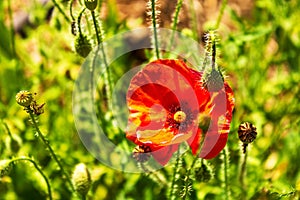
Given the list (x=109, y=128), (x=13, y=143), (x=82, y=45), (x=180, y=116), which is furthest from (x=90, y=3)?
(x=13, y=143)

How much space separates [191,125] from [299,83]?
96cm

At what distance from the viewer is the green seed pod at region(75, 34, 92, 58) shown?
1494 mm

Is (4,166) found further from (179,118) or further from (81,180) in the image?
(179,118)

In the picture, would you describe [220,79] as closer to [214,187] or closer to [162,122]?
[162,122]

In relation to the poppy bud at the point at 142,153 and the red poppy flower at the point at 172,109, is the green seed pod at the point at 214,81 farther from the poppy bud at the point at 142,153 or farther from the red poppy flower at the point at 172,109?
the poppy bud at the point at 142,153

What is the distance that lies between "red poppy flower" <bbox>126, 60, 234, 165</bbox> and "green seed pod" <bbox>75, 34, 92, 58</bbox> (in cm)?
19

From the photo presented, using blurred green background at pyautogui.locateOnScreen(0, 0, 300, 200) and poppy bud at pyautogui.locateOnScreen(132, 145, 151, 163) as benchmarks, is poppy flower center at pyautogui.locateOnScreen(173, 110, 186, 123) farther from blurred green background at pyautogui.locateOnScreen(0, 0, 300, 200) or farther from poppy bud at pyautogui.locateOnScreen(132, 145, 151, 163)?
blurred green background at pyautogui.locateOnScreen(0, 0, 300, 200)

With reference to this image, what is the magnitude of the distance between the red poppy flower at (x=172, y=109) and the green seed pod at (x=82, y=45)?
192mm

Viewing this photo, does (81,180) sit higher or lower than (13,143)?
lower

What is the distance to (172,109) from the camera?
1482 mm

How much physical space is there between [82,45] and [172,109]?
0.95ft

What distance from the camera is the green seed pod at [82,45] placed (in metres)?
1.49

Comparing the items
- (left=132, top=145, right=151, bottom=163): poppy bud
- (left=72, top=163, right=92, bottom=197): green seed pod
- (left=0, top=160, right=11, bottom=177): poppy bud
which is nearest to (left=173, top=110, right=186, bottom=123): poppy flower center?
(left=132, top=145, right=151, bottom=163): poppy bud

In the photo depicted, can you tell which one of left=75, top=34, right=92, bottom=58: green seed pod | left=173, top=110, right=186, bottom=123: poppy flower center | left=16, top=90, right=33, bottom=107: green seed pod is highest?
left=75, top=34, right=92, bottom=58: green seed pod
